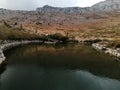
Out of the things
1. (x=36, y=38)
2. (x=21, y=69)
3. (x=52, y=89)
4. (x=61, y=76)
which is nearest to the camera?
(x=52, y=89)

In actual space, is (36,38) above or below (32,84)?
below

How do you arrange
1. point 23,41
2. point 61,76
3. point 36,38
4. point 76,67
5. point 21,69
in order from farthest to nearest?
point 36,38, point 23,41, point 76,67, point 21,69, point 61,76

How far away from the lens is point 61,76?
220ft

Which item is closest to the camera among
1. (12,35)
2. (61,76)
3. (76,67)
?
(61,76)

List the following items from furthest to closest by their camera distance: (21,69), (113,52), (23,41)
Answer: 1. (23,41)
2. (113,52)
3. (21,69)

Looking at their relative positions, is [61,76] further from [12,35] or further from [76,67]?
[12,35]

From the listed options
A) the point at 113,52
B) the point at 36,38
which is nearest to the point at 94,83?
the point at 113,52

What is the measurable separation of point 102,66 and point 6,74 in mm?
35304

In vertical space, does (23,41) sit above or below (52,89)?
below

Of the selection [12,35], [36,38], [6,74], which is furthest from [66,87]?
[36,38]

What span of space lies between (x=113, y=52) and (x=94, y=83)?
180 ft

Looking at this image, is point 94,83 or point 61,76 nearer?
point 94,83

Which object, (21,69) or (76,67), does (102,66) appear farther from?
(21,69)

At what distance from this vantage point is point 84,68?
80.2m
